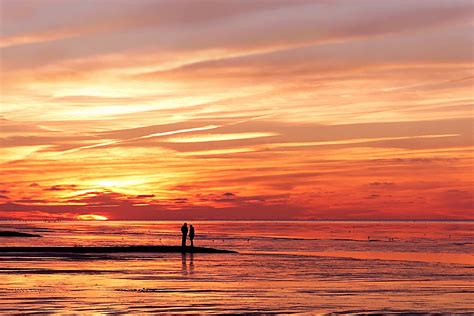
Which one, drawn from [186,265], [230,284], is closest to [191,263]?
[186,265]

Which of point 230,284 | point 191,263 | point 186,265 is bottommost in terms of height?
point 230,284

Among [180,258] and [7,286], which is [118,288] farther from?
[180,258]

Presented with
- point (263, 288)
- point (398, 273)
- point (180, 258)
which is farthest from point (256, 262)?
point (263, 288)

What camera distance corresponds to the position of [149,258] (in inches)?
2110

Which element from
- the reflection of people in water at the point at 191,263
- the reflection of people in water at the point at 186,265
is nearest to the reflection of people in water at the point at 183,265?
the reflection of people in water at the point at 186,265

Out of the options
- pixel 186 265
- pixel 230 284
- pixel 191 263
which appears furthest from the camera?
pixel 191 263

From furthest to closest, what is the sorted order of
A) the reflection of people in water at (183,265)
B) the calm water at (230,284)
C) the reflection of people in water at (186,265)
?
the reflection of people in water at (186,265) → the reflection of people in water at (183,265) → the calm water at (230,284)

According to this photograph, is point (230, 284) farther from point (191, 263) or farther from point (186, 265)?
point (191, 263)

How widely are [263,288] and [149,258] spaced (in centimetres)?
2079

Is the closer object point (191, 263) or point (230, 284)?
point (230, 284)

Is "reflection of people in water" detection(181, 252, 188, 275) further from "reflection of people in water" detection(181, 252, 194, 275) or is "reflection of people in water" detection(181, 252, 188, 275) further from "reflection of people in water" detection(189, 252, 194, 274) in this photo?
"reflection of people in water" detection(189, 252, 194, 274)

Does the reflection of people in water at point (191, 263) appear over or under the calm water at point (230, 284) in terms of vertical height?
over

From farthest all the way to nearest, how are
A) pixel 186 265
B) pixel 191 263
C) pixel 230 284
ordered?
pixel 191 263 → pixel 186 265 → pixel 230 284

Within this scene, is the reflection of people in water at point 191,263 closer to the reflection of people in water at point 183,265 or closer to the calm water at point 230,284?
the calm water at point 230,284
